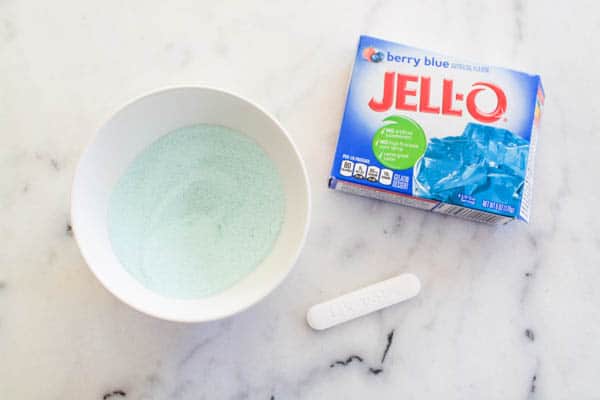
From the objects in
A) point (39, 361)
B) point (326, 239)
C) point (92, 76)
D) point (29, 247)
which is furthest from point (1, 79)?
point (326, 239)

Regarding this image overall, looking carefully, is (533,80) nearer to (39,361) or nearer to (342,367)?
(342,367)

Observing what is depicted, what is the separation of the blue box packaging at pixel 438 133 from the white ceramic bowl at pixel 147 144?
92 mm

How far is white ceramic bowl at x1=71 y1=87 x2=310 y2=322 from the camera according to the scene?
47 centimetres

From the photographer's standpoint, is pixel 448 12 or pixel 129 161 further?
A: pixel 448 12

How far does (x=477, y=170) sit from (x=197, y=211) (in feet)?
1.07

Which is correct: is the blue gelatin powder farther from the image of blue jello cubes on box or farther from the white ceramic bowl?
the image of blue jello cubes on box

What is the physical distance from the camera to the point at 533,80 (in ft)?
1.95

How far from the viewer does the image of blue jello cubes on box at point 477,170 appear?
0.56m

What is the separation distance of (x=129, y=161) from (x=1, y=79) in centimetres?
22

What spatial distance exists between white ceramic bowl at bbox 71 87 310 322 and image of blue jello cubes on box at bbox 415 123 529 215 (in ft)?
0.52

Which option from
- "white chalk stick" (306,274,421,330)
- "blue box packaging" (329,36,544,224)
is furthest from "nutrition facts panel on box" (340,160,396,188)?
"white chalk stick" (306,274,421,330)

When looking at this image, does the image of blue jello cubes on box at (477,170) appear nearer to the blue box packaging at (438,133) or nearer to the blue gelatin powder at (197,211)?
the blue box packaging at (438,133)

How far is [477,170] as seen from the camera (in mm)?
567

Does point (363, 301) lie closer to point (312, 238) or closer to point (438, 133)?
point (312, 238)
